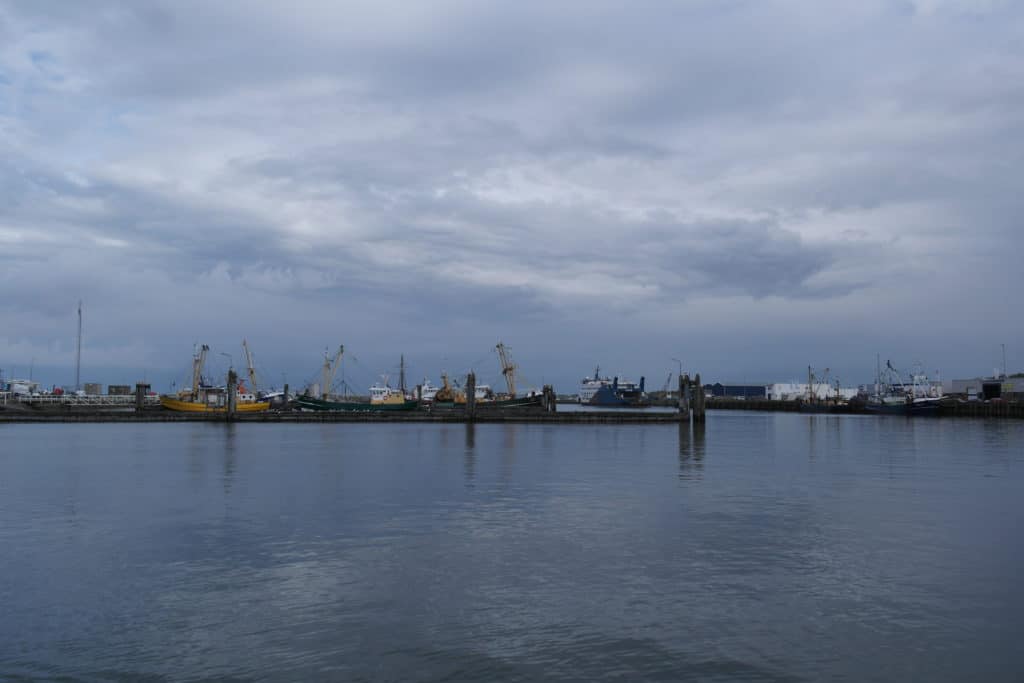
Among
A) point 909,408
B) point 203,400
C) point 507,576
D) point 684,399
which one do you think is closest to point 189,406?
point 203,400

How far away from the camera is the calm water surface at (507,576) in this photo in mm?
13977

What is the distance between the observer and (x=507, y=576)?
1977 centimetres

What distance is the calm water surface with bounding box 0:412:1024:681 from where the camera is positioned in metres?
14.0

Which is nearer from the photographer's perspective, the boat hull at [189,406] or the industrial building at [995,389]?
the boat hull at [189,406]

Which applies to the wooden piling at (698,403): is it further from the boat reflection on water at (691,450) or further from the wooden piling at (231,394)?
the wooden piling at (231,394)

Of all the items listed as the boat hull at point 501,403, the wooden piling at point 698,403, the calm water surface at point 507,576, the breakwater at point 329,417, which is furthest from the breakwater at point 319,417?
the calm water surface at point 507,576

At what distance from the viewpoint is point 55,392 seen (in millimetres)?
170625

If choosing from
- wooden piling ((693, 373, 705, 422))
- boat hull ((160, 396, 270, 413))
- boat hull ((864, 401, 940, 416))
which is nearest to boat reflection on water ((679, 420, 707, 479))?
wooden piling ((693, 373, 705, 422))

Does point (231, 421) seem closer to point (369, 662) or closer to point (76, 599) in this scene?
point (76, 599)

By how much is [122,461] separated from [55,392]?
14292 centimetres

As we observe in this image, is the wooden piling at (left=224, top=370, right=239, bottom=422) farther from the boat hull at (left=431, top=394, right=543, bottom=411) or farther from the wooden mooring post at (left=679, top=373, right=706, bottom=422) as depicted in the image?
the wooden mooring post at (left=679, top=373, right=706, bottom=422)

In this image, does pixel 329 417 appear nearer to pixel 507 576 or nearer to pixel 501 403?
pixel 501 403

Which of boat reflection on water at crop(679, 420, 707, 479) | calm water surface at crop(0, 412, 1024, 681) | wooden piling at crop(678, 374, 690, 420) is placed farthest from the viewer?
wooden piling at crop(678, 374, 690, 420)

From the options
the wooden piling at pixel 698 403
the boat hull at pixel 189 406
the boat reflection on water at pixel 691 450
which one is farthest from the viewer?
the boat hull at pixel 189 406
